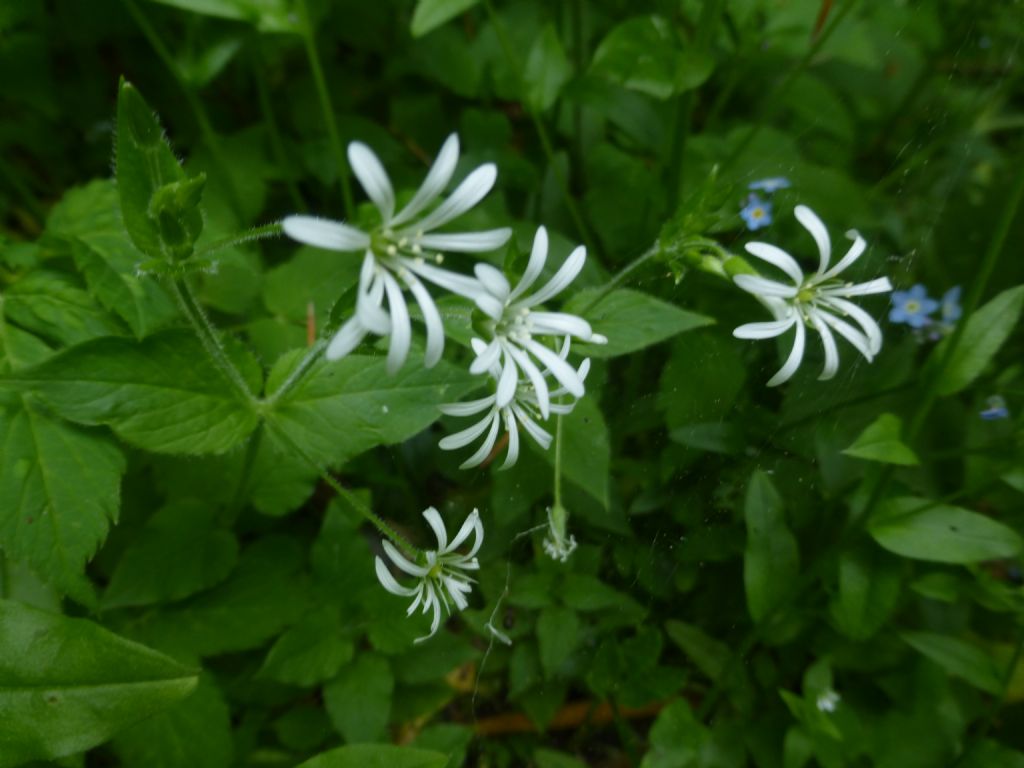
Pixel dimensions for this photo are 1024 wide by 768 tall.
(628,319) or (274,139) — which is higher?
(274,139)

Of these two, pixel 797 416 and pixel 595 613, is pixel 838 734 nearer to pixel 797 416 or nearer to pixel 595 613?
pixel 595 613

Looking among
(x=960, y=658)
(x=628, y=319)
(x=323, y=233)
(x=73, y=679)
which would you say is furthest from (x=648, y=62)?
(x=73, y=679)

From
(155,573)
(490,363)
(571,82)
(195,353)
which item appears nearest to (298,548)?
(155,573)

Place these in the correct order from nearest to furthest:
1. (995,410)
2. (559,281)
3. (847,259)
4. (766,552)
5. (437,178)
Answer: (437,178), (559,281), (847,259), (766,552), (995,410)

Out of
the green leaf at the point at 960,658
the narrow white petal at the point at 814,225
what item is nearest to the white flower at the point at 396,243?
the narrow white petal at the point at 814,225

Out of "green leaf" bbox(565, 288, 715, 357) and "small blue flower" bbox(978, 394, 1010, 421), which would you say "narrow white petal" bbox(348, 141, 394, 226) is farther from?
"small blue flower" bbox(978, 394, 1010, 421)

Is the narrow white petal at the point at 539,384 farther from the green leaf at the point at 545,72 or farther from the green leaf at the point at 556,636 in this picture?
the green leaf at the point at 545,72

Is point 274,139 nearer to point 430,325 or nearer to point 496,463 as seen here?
point 496,463
